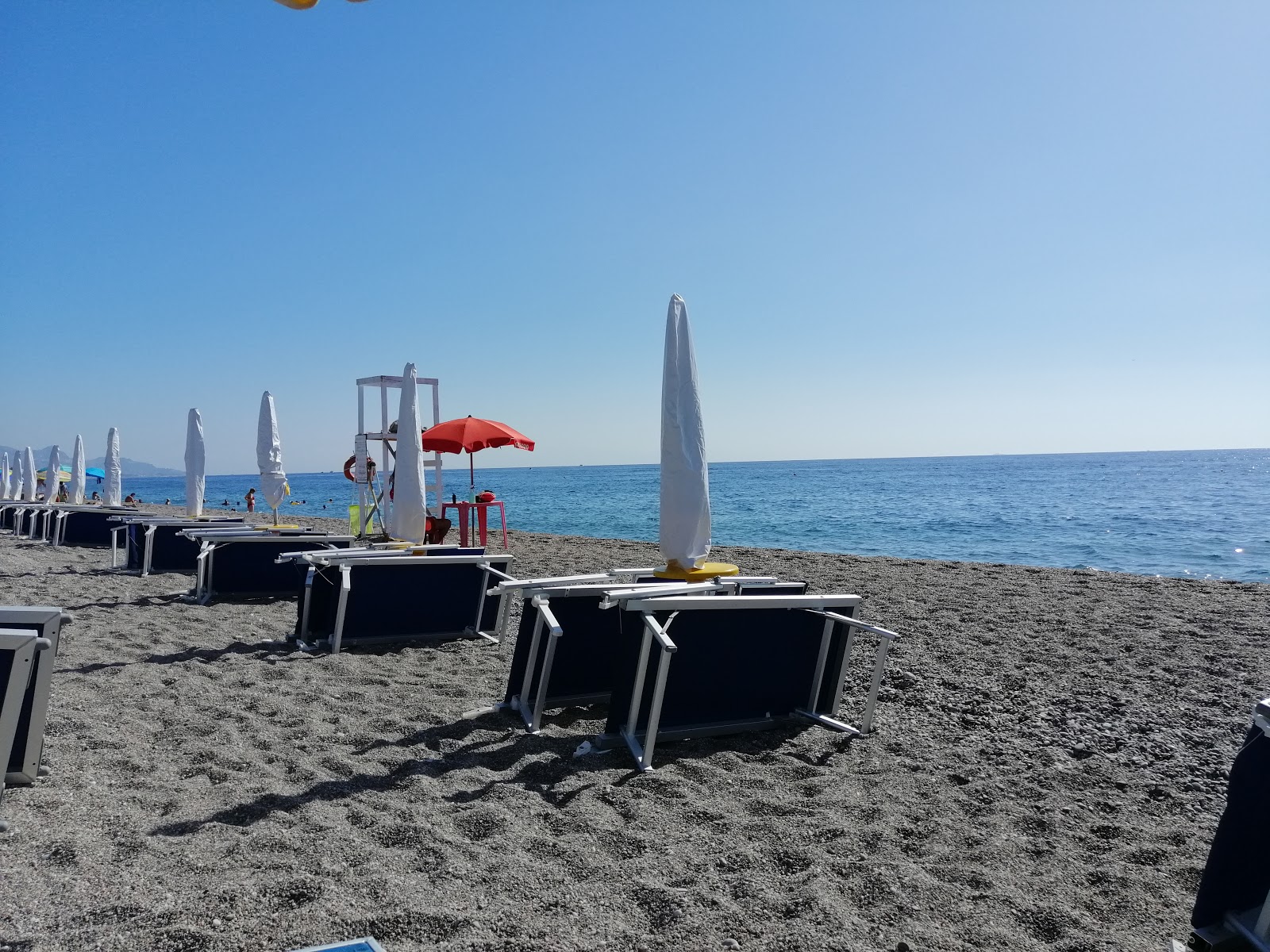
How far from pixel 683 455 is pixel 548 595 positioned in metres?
1.10

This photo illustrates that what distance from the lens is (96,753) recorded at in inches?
150

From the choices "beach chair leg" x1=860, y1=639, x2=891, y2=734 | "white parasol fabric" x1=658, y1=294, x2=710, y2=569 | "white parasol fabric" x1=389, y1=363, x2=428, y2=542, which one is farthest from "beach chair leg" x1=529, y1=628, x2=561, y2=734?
"white parasol fabric" x1=389, y1=363, x2=428, y2=542

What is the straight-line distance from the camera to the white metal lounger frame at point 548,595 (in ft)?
13.8

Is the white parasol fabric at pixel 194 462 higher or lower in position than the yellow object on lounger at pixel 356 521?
higher

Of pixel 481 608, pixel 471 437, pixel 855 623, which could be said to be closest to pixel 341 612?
pixel 481 608

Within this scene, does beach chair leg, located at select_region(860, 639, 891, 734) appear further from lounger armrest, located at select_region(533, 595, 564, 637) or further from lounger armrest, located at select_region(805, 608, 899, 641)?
lounger armrest, located at select_region(533, 595, 564, 637)

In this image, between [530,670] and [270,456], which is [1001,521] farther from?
[530,670]

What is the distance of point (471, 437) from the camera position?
1205 centimetres

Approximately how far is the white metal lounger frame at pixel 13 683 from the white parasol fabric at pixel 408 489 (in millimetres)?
4565

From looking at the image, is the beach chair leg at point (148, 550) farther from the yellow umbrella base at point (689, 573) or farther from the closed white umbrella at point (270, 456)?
the yellow umbrella base at point (689, 573)

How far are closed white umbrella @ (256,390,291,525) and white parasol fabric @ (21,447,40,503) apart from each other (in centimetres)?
1519

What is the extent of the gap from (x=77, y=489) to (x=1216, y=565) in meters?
25.3

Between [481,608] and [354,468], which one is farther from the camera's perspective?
[354,468]

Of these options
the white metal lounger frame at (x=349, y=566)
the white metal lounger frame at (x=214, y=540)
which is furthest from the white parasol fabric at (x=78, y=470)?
the white metal lounger frame at (x=349, y=566)
